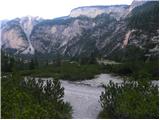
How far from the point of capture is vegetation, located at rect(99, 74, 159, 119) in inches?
424

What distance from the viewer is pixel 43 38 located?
10012 centimetres

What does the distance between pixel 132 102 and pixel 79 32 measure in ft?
271

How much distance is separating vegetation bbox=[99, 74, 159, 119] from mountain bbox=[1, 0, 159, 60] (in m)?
40.4

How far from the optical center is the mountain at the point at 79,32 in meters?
64.8

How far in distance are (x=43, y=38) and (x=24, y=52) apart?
6.19 meters

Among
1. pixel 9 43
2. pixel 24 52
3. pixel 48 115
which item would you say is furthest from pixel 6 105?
pixel 9 43

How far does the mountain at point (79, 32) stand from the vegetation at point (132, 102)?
4037cm

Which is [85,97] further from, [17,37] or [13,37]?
[13,37]

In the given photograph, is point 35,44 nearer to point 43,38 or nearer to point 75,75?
Result: point 43,38

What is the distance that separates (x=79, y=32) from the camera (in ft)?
307

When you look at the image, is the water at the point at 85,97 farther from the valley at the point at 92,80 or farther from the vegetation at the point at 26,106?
the vegetation at the point at 26,106

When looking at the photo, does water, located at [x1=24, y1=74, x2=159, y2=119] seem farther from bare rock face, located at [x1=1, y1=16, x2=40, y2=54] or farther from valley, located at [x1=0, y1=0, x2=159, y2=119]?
bare rock face, located at [x1=1, y1=16, x2=40, y2=54]

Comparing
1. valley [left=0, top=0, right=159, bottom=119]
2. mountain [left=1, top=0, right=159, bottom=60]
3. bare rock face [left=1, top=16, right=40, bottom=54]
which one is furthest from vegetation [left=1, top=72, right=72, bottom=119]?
bare rock face [left=1, top=16, right=40, bottom=54]

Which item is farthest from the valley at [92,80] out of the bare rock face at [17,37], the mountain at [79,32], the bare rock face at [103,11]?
the bare rock face at [17,37]
